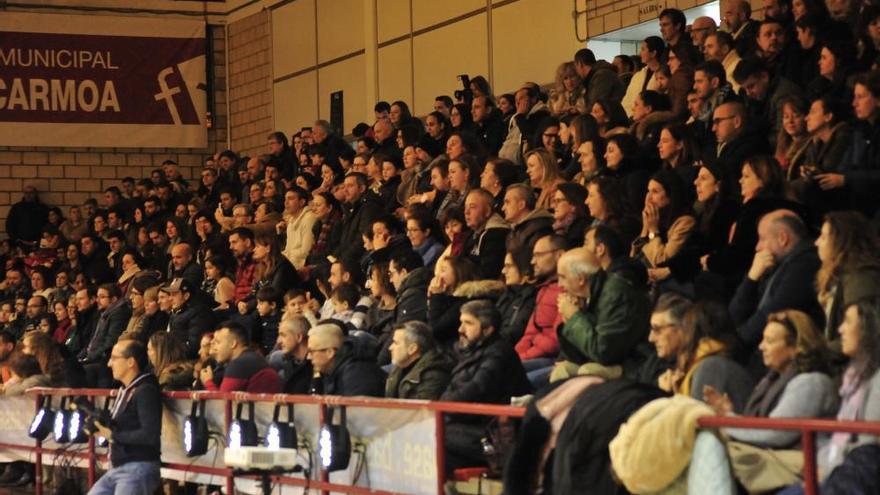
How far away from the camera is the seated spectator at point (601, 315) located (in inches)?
298

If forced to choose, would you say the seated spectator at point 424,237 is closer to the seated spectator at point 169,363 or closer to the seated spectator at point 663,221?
the seated spectator at point 169,363

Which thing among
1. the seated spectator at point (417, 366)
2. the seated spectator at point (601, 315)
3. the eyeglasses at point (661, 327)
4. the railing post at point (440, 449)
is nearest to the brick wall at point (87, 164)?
the seated spectator at point (417, 366)

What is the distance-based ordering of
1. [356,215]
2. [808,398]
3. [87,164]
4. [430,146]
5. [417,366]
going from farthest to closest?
[87,164], [430,146], [356,215], [417,366], [808,398]

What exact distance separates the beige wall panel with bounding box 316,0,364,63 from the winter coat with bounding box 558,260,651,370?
42.6ft

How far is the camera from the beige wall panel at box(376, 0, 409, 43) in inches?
751

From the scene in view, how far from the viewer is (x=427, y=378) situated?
334 inches

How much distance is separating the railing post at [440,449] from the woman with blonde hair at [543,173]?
365 centimetres

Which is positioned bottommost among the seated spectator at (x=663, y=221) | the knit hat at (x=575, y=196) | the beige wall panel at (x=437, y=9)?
the seated spectator at (x=663, y=221)

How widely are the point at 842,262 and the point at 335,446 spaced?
2.60 metres

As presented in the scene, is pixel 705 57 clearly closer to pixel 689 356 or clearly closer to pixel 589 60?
pixel 589 60

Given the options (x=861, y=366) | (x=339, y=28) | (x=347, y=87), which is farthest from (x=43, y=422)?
(x=339, y=28)

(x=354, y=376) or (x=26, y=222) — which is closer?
(x=354, y=376)

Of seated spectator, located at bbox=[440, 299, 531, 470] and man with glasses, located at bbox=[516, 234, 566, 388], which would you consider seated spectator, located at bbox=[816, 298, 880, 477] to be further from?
man with glasses, located at bbox=[516, 234, 566, 388]

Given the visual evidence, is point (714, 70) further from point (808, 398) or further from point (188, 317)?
point (808, 398)
